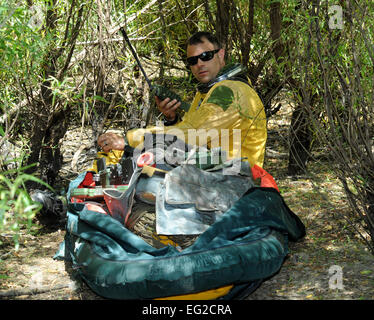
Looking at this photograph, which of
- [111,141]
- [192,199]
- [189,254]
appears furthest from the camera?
[111,141]

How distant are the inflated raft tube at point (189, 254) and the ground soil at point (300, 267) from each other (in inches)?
10.2

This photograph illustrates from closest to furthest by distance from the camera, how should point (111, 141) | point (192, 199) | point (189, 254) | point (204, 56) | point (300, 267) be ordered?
point (189, 254), point (192, 199), point (300, 267), point (111, 141), point (204, 56)

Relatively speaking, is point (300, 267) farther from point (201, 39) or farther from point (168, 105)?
point (201, 39)

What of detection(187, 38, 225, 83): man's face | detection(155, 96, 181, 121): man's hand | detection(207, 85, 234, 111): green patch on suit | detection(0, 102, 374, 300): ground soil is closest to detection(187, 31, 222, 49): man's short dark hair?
detection(187, 38, 225, 83): man's face

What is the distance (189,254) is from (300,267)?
111 cm

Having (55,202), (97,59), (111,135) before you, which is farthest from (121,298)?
(97,59)

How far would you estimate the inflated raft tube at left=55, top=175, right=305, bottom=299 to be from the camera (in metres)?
2.61

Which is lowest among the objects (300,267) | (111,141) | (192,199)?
(300,267)

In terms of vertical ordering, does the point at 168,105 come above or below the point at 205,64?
below

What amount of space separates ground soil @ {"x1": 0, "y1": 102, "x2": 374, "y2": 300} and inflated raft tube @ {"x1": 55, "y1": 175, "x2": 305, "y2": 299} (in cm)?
26

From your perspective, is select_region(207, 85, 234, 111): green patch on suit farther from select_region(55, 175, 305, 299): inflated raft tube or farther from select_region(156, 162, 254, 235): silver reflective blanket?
select_region(55, 175, 305, 299): inflated raft tube

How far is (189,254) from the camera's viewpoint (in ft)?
8.84

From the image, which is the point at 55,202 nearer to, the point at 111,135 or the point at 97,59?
the point at 111,135

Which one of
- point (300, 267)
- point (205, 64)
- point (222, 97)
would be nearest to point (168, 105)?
point (205, 64)
